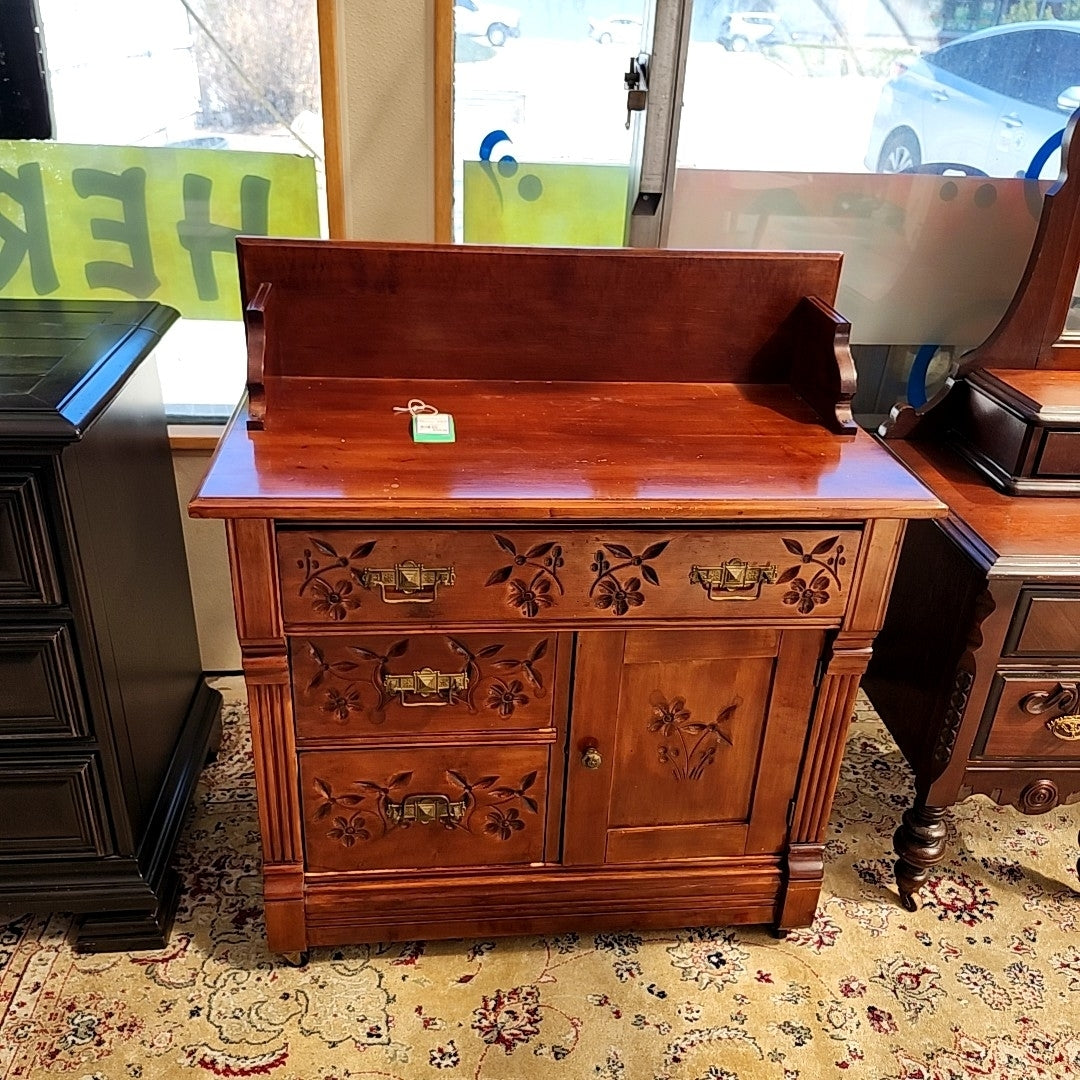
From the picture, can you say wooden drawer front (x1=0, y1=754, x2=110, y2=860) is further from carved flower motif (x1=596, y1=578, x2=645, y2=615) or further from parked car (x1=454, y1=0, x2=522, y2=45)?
parked car (x1=454, y1=0, x2=522, y2=45)

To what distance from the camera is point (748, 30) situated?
1.70m

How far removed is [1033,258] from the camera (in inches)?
63.8

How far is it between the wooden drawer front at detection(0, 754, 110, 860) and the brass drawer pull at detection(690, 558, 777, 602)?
2.91ft

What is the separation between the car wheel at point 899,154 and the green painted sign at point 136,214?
3.39 ft

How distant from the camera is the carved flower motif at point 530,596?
1272mm

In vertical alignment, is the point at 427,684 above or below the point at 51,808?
above

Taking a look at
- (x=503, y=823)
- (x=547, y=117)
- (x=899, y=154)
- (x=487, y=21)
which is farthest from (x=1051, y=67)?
(x=503, y=823)

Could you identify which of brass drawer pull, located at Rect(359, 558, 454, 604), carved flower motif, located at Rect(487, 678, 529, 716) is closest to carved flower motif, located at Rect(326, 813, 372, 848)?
carved flower motif, located at Rect(487, 678, 529, 716)

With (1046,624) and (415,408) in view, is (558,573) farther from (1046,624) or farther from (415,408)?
(1046,624)

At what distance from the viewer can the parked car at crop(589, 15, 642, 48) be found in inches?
65.9

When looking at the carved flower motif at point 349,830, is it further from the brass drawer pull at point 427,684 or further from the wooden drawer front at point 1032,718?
the wooden drawer front at point 1032,718

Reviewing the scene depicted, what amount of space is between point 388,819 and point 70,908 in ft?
1.64

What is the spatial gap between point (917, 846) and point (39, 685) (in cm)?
134

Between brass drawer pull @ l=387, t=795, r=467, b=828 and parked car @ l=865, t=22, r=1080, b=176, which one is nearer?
brass drawer pull @ l=387, t=795, r=467, b=828
